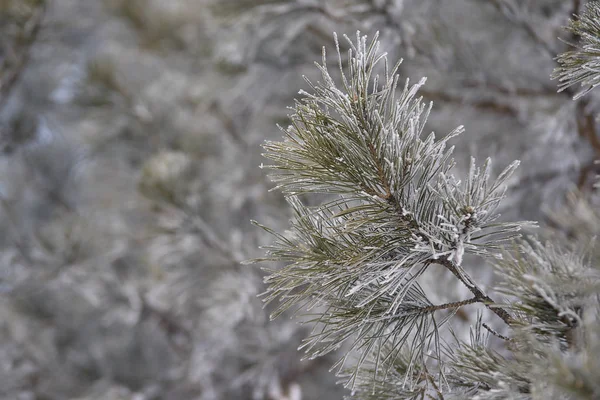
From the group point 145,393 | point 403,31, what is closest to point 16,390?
point 145,393

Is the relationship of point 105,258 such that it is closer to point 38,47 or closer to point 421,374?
point 38,47

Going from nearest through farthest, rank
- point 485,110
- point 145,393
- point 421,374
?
point 421,374 → point 485,110 → point 145,393

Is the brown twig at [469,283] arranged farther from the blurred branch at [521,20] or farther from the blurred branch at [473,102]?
the blurred branch at [473,102]

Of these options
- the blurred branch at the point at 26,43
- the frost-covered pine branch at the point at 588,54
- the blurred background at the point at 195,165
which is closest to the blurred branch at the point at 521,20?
the blurred background at the point at 195,165

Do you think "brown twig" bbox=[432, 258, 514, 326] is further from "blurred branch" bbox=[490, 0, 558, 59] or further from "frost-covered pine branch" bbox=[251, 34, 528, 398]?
"blurred branch" bbox=[490, 0, 558, 59]

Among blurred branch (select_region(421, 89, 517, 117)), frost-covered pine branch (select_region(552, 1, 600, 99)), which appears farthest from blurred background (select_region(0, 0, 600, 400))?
frost-covered pine branch (select_region(552, 1, 600, 99))
